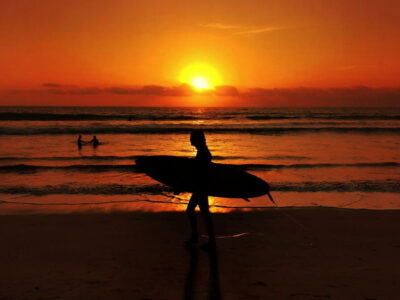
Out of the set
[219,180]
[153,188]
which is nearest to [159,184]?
[153,188]

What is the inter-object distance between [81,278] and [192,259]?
1.53 meters

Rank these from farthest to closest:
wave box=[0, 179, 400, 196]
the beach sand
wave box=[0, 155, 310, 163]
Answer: wave box=[0, 155, 310, 163] → wave box=[0, 179, 400, 196] → the beach sand

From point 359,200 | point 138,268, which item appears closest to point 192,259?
point 138,268

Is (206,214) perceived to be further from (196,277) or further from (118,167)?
(118,167)

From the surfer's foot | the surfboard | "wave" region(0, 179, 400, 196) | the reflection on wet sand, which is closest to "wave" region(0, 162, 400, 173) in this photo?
"wave" region(0, 179, 400, 196)

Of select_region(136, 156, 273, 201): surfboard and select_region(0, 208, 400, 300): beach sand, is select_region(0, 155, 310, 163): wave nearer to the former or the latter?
select_region(0, 208, 400, 300): beach sand

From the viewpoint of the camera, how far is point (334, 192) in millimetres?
10219

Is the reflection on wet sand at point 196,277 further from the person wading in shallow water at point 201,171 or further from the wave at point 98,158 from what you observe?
the wave at point 98,158

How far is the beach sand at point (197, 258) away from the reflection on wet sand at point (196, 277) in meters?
0.01

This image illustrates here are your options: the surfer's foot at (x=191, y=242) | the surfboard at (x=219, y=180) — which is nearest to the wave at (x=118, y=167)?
the surfboard at (x=219, y=180)

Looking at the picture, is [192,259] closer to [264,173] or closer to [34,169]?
[264,173]

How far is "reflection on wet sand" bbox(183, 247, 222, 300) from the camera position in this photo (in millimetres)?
4164

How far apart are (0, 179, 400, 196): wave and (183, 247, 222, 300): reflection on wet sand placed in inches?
190

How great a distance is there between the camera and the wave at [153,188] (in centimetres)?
1019
